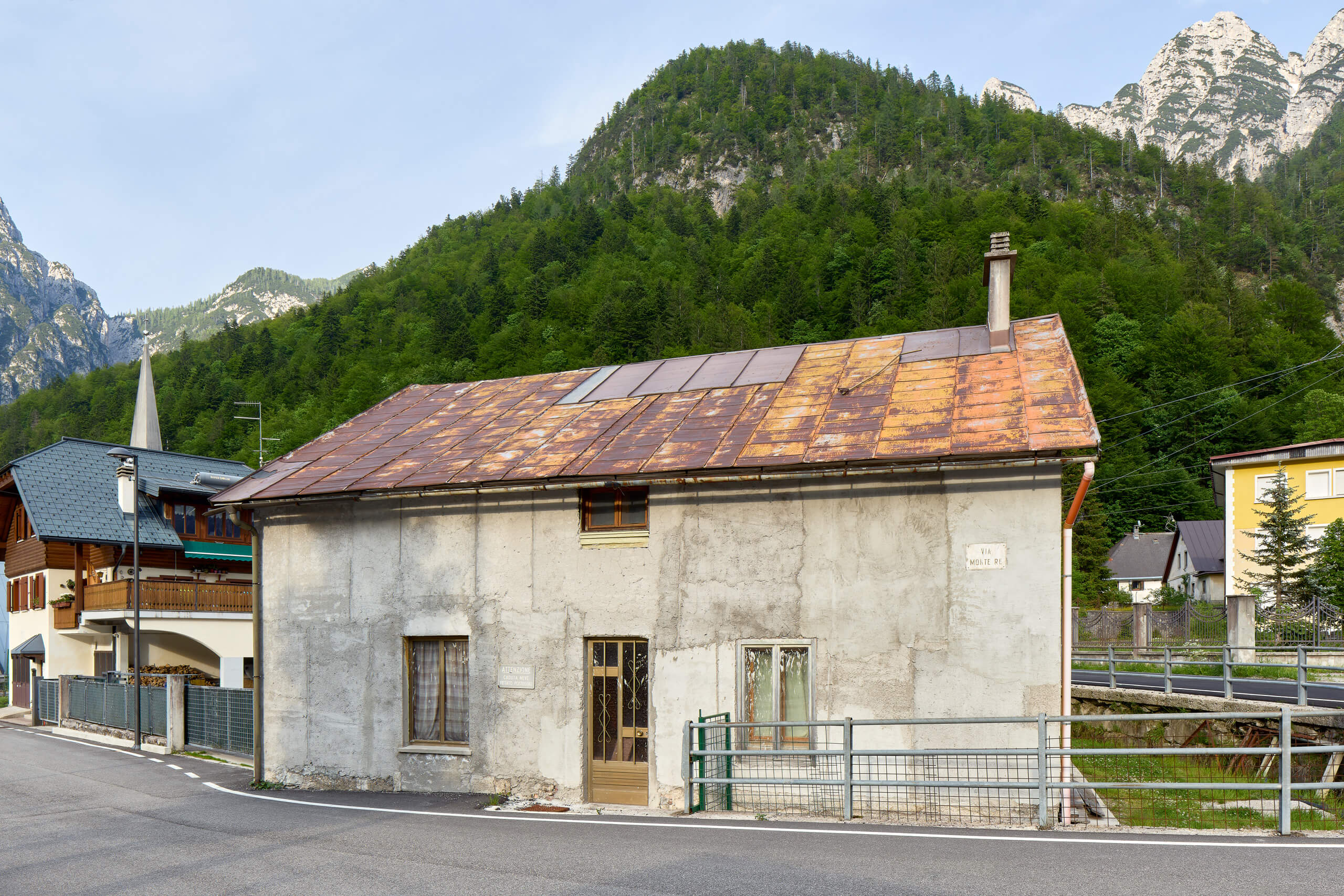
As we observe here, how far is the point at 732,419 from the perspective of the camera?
14.8m

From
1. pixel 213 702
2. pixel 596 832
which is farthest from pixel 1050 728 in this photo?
pixel 213 702

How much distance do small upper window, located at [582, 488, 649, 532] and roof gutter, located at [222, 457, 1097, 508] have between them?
0.20m

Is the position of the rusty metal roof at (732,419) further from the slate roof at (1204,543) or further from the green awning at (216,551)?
the slate roof at (1204,543)

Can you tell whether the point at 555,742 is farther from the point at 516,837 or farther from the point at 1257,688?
the point at 1257,688

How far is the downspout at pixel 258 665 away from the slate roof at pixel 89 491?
839 inches

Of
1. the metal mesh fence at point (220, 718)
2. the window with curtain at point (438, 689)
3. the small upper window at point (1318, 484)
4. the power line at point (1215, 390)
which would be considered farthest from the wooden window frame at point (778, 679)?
the power line at point (1215, 390)

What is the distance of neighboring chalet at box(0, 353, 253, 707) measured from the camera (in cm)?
3309

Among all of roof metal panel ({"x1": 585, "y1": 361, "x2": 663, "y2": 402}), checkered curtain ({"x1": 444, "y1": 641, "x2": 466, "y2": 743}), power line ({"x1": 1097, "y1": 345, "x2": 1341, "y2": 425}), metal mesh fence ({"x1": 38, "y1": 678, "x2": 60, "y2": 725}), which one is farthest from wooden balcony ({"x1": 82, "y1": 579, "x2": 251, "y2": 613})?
power line ({"x1": 1097, "y1": 345, "x2": 1341, "y2": 425})

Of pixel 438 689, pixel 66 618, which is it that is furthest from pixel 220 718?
pixel 66 618

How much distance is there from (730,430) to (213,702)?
606 inches

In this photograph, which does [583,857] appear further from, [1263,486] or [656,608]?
[1263,486]

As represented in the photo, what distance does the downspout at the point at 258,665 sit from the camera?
1620 cm

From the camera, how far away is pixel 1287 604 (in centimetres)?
3622

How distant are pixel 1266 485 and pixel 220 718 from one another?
40.1 m
